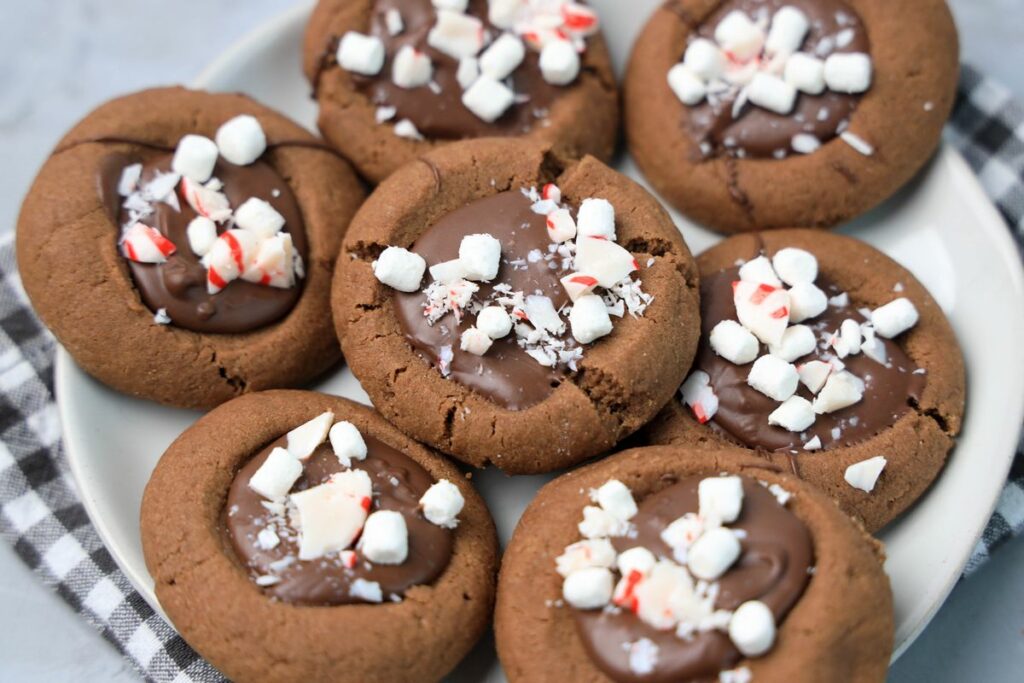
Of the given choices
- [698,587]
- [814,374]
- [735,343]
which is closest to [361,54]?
[735,343]

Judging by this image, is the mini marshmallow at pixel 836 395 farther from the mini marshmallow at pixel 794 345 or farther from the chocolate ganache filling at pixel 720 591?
the chocolate ganache filling at pixel 720 591

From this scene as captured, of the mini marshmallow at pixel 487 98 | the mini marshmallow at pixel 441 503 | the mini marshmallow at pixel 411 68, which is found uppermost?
the mini marshmallow at pixel 411 68

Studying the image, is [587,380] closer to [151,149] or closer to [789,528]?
[789,528]

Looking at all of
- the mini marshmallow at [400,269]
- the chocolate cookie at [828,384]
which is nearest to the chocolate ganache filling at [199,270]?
the mini marshmallow at [400,269]

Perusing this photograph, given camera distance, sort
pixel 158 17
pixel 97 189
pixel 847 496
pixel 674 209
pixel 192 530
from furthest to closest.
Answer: pixel 158 17
pixel 674 209
pixel 97 189
pixel 847 496
pixel 192 530

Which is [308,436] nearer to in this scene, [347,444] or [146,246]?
[347,444]

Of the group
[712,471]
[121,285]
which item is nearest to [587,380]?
[712,471]

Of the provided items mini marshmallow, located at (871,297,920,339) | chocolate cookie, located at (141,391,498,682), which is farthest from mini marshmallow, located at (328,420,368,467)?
mini marshmallow, located at (871,297,920,339)
